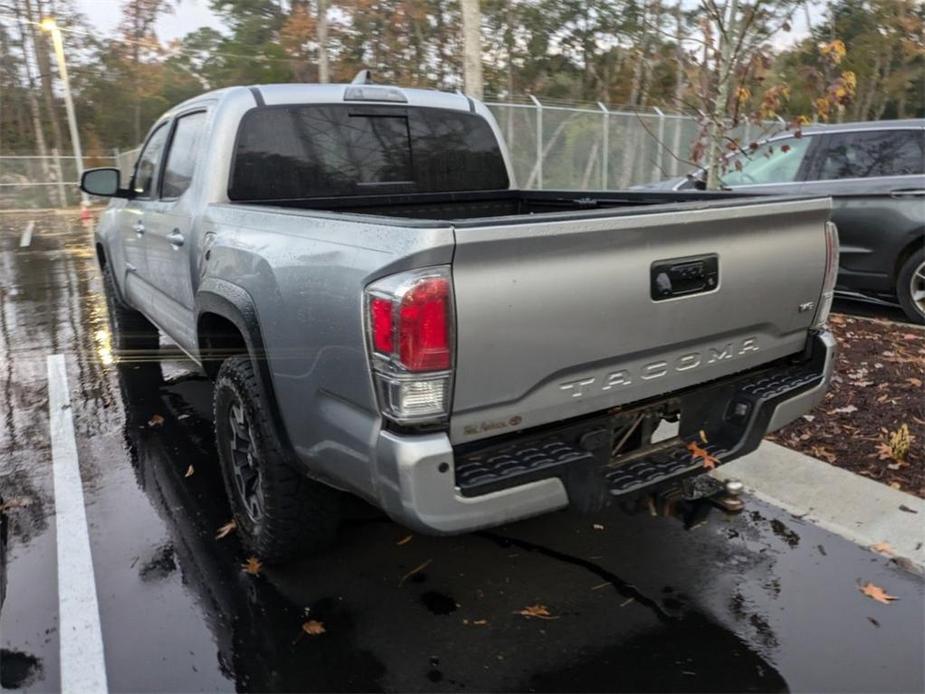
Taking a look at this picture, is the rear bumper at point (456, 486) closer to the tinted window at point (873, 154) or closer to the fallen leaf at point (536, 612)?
the fallen leaf at point (536, 612)

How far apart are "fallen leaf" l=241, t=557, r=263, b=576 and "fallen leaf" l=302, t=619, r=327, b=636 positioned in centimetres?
47

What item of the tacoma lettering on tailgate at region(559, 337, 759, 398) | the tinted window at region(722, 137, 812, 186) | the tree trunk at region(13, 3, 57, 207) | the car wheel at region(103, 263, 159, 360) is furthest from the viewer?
the tree trunk at region(13, 3, 57, 207)

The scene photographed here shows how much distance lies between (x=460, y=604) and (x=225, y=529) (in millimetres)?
1307

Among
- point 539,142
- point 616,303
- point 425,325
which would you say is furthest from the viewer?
point 539,142

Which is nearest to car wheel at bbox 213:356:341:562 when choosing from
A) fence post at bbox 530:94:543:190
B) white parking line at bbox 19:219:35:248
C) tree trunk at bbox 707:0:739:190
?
tree trunk at bbox 707:0:739:190

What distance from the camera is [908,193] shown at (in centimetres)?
659

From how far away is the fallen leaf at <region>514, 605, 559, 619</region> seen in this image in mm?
2907

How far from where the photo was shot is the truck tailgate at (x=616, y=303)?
2.26 m

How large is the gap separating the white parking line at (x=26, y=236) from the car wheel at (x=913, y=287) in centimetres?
1693

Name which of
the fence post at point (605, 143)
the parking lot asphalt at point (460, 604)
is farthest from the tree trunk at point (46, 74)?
the parking lot asphalt at point (460, 604)

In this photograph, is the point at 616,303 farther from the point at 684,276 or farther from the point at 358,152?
the point at 358,152

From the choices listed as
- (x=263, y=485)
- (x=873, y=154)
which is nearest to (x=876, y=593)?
(x=263, y=485)

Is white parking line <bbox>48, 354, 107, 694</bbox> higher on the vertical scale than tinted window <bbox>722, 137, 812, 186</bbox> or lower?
lower

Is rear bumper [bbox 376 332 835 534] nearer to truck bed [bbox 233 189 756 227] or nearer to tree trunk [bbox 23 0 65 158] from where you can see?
truck bed [bbox 233 189 756 227]
